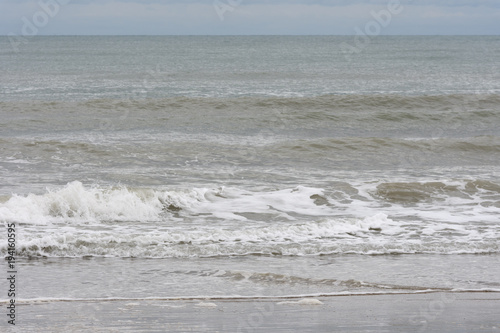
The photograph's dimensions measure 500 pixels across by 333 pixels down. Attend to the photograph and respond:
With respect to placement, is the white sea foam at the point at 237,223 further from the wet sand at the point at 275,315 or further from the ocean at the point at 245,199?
the wet sand at the point at 275,315

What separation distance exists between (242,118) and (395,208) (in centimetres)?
1196

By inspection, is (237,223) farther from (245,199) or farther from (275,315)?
(275,315)

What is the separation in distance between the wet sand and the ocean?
27 cm

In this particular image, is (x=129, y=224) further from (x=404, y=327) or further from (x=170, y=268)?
(x=404, y=327)

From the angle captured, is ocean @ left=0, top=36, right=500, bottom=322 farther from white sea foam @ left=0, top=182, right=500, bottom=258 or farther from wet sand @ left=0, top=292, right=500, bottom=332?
wet sand @ left=0, top=292, right=500, bottom=332

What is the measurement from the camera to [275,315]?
5809mm

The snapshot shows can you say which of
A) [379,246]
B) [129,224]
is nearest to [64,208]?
[129,224]

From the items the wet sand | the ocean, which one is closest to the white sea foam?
the ocean

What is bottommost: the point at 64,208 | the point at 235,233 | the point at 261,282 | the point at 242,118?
the point at 261,282

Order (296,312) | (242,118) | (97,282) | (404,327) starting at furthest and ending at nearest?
(242,118) < (97,282) < (296,312) < (404,327)

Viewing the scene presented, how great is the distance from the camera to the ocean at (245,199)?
23.8 ft

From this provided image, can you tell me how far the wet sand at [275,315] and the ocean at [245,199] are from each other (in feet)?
0.89

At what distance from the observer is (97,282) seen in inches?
274

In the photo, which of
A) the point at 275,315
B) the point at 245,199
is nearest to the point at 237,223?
the point at 245,199
